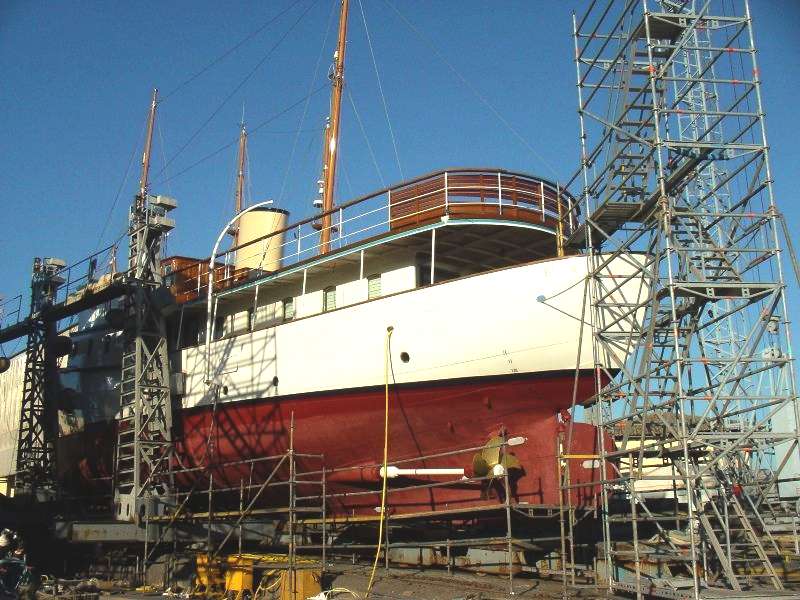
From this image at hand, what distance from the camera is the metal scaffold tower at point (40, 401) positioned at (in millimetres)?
22922

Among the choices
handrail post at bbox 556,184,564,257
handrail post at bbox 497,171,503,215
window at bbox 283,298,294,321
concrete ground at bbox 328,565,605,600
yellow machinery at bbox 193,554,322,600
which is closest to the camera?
concrete ground at bbox 328,565,605,600

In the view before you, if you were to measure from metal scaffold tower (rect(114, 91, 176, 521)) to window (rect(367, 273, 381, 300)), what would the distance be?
4.86 m

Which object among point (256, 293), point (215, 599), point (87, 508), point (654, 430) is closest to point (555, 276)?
point (654, 430)

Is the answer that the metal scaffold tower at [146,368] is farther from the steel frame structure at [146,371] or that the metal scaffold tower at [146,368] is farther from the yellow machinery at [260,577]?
the yellow machinery at [260,577]

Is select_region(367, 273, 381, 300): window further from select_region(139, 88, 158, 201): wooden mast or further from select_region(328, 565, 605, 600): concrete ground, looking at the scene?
select_region(139, 88, 158, 201): wooden mast

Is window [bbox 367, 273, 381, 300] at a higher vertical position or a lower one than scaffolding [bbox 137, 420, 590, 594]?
higher

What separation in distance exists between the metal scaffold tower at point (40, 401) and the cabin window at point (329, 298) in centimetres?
924

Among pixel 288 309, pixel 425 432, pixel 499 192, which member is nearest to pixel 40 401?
pixel 288 309

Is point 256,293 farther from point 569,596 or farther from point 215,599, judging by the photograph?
point 569,596

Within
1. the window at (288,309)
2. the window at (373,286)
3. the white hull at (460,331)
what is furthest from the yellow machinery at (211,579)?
the window at (373,286)

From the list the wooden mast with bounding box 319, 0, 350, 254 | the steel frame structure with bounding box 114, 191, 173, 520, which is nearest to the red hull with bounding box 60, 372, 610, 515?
the steel frame structure with bounding box 114, 191, 173, 520

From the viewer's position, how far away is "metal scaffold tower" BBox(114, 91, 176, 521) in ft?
60.5

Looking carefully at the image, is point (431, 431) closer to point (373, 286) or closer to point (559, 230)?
point (373, 286)

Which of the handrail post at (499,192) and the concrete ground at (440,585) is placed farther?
the handrail post at (499,192)
